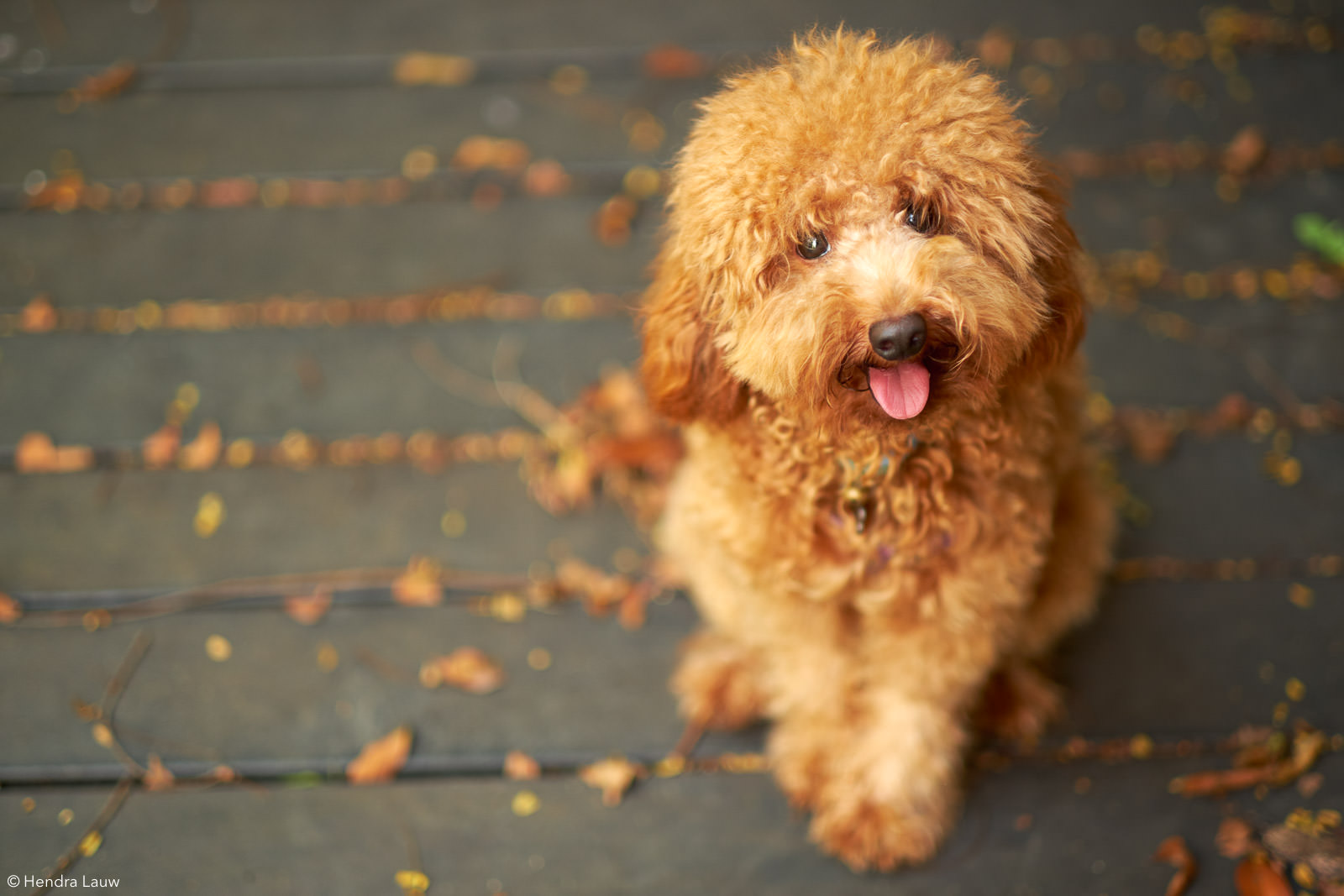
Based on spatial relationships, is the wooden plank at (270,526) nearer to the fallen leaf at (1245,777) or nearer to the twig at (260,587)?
the twig at (260,587)

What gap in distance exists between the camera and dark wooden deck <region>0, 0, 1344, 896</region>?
1.77 m

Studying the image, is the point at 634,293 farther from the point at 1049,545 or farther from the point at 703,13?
the point at 1049,545

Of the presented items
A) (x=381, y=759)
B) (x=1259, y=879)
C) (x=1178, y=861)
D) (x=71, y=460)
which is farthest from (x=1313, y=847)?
(x=71, y=460)

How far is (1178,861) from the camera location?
169 cm

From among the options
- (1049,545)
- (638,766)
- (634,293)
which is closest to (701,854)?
(638,766)

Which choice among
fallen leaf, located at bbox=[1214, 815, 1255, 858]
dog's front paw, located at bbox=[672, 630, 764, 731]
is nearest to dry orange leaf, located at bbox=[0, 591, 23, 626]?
dog's front paw, located at bbox=[672, 630, 764, 731]

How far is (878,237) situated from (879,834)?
108 cm

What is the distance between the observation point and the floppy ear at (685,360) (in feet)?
4.55

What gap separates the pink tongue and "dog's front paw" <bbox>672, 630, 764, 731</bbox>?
0.82m

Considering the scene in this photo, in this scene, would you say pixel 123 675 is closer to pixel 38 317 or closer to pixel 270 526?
pixel 270 526

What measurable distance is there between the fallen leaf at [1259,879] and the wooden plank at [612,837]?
0.02m

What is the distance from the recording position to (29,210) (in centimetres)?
255

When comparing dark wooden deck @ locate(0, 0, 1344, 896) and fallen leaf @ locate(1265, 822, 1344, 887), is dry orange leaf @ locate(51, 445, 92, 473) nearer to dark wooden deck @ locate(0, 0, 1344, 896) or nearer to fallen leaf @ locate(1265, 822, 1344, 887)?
dark wooden deck @ locate(0, 0, 1344, 896)

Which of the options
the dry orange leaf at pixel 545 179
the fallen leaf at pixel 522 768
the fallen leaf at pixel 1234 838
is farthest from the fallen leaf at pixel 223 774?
the fallen leaf at pixel 1234 838
